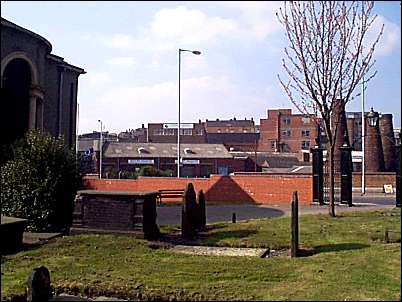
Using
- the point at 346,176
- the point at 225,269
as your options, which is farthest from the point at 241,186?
the point at 225,269

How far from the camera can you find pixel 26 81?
61.9 feet

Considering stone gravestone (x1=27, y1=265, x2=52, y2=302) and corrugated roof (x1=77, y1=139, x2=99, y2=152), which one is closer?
stone gravestone (x1=27, y1=265, x2=52, y2=302)

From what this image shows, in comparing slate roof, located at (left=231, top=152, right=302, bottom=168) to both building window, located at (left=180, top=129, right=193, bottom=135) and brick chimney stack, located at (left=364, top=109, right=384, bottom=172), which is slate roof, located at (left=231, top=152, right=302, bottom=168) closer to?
brick chimney stack, located at (left=364, top=109, right=384, bottom=172)

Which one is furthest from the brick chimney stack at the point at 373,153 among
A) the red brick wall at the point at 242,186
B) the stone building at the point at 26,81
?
the stone building at the point at 26,81

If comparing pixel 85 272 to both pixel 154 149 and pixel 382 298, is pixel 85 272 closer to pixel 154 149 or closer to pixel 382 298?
pixel 382 298

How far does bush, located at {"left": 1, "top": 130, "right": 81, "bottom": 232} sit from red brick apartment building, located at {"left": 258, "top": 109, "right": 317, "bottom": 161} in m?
69.6

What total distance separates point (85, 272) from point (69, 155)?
22.4 ft

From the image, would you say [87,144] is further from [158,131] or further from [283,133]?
[283,133]

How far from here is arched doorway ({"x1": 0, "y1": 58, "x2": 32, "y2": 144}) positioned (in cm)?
1684

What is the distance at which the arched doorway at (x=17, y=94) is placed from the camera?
16844 millimetres

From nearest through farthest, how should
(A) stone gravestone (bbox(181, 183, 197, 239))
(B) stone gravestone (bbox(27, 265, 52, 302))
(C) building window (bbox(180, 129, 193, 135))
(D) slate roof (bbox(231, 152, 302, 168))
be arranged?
(B) stone gravestone (bbox(27, 265, 52, 302))
(A) stone gravestone (bbox(181, 183, 197, 239))
(D) slate roof (bbox(231, 152, 302, 168))
(C) building window (bbox(180, 129, 193, 135))

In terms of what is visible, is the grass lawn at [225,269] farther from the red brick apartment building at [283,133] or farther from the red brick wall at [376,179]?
the red brick apartment building at [283,133]

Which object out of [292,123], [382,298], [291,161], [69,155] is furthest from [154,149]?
[382,298]

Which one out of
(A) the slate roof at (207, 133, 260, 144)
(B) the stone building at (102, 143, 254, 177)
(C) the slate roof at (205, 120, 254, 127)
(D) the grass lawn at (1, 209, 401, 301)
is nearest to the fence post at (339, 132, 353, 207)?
(D) the grass lawn at (1, 209, 401, 301)
